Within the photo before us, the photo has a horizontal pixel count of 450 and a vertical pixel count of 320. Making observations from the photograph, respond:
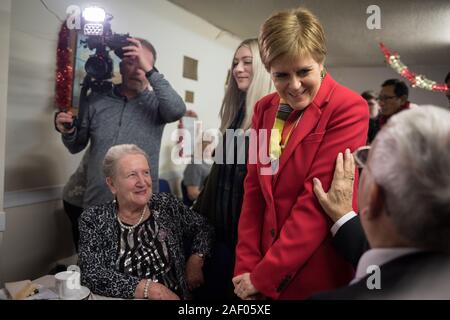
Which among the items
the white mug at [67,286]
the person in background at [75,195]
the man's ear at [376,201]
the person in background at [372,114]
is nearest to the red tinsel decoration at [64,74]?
the person in background at [75,195]

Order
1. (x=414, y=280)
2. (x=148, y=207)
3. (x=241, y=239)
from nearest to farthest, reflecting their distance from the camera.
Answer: (x=414, y=280) < (x=241, y=239) < (x=148, y=207)

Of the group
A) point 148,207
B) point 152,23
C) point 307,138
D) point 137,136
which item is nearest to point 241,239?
point 307,138

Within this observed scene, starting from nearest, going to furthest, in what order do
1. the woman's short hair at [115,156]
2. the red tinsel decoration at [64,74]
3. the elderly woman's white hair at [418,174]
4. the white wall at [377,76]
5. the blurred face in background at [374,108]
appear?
the elderly woman's white hair at [418,174], the blurred face in background at [374,108], the white wall at [377,76], the woman's short hair at [115,156], the red tinsel decoration at [64,74]

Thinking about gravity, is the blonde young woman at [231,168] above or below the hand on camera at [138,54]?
below

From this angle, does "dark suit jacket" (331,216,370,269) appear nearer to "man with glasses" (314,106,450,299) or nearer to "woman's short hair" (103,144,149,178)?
"man with glasses" (314,106,450,299)

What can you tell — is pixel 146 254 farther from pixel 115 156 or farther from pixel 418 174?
pixel 418 174

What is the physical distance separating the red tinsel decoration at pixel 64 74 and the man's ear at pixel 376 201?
4.68ft

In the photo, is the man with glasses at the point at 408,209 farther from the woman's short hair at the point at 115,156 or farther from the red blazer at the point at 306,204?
the woman's short hair at the point at 115,156

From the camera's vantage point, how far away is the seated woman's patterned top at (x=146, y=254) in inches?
50.4

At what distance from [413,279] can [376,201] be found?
0.41 ft

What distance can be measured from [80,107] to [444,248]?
1439 mm

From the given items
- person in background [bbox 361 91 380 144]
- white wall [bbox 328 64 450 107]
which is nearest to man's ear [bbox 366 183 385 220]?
person in background [bbox 361 91 380 144]
